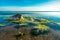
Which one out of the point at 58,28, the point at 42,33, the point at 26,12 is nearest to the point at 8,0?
the point at 26,12

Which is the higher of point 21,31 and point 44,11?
point 44,11

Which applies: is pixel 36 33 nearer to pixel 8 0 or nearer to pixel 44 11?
pixel 44 11

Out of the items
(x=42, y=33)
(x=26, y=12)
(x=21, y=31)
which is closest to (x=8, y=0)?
(x=26, y=12)

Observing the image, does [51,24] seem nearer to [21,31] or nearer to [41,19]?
[41,19]

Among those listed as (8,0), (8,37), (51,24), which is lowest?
(8,37)

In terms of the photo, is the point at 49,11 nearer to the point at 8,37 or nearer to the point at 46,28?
the point at 46,28

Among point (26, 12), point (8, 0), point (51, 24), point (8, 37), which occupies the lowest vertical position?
point (8, 37)

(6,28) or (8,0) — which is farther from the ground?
(8,0)

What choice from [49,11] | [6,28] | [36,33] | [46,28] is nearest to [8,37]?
[6,28]
